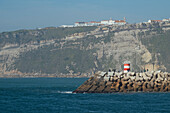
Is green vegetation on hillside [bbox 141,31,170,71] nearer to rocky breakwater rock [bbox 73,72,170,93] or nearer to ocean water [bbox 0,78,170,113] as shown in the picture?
rocky breakwater rock [bbox 73,72,170,93]

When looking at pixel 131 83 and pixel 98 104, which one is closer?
pixel 98 104

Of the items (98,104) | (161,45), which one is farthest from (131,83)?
(161,45)

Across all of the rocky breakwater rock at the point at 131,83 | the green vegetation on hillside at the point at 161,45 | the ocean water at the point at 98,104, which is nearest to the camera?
the ocean water at the point at 98,104

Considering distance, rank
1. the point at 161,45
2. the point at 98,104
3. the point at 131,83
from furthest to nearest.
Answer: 1. the point at 161,45
2. the point at 131,83
3. the point at 98,104

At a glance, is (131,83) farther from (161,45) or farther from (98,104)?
(161,45)

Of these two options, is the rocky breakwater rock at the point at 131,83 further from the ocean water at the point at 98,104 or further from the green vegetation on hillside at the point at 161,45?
the green vegetation on hillside at the point at 161,45

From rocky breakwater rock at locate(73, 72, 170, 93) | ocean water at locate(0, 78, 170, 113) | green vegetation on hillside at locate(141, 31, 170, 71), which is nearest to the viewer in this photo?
ocean water at locate(0, 78, 170, 113)

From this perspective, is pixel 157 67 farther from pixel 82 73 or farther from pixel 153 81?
pixel 153 81

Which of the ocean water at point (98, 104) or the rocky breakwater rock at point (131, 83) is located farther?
the rocky breakwater rock at point (131, 83)

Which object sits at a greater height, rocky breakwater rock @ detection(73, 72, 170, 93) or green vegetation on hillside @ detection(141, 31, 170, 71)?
green vegetation on hillside @ detection(141, 31, 170, 71)

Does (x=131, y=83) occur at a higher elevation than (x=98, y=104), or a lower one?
higher

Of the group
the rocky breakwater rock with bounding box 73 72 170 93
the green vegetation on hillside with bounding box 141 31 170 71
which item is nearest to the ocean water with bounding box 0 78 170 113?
the rocky breakwater rock with bounding box 73 72 170 93

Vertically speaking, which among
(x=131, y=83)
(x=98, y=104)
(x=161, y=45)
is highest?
(x=161, y=45)

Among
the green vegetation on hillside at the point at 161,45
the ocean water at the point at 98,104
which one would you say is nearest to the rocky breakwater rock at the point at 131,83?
the ocean water at the point at 98,104
